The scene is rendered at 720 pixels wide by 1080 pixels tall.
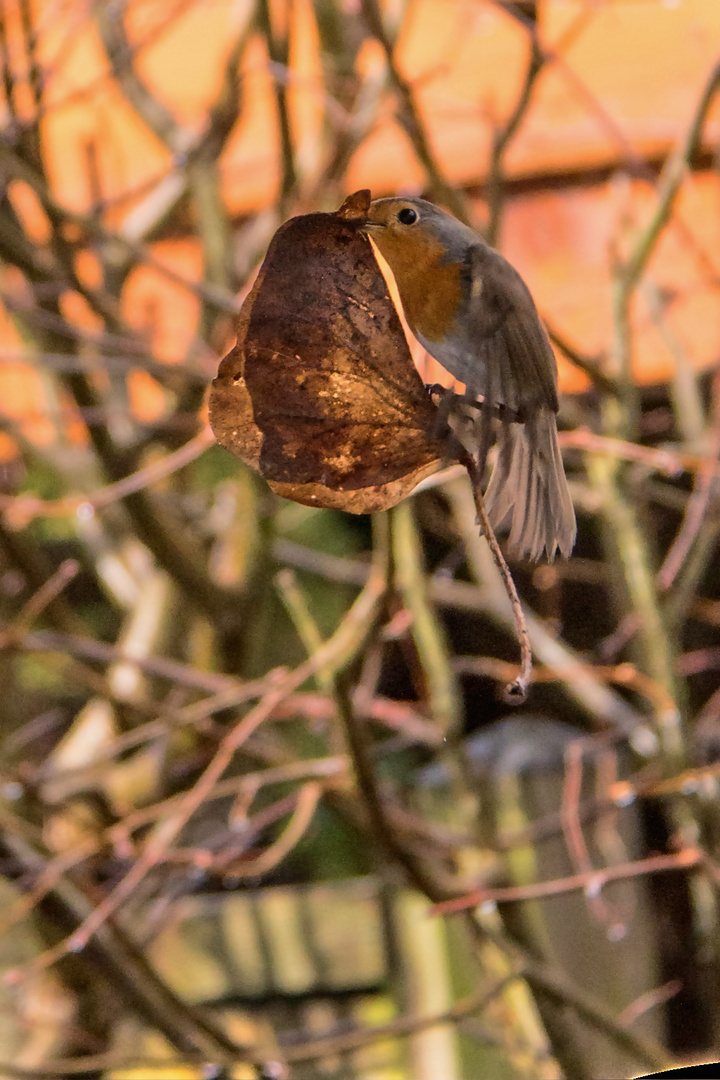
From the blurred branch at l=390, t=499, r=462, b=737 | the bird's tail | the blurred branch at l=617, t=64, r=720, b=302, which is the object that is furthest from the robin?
the blurred branch at l=390, t=499, r=462, b=737

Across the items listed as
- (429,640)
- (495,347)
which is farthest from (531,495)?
(429,640)

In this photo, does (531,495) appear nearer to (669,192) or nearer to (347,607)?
(669,192)

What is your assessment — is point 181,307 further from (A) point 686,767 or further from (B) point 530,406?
(B) point 530,406

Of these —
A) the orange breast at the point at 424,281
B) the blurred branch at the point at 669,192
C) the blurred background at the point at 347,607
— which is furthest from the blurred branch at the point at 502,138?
the orange breast at the point at 424,281

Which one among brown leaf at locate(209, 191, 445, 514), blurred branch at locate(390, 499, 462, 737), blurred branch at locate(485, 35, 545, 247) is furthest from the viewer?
blurred branch at locate(390, 499, 462, 737)

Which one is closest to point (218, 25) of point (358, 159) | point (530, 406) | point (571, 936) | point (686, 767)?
point (358, 159)

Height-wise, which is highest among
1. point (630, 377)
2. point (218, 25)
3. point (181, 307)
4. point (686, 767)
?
point (218, 25)

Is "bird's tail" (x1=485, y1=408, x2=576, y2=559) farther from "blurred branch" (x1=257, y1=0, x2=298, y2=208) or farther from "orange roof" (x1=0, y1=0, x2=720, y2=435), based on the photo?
"blurred branch" (x1=257, y1=0, x2=298, y2=208)

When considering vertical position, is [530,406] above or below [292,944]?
below
